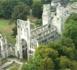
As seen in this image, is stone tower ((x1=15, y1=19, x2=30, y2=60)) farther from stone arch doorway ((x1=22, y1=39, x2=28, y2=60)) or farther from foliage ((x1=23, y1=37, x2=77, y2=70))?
foliage ((x1=23, y1=37, x2=77, y2=70))

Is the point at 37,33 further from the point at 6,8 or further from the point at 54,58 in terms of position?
the point at 6,8

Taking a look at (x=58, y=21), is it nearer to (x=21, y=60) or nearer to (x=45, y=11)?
(x=45, y=11)

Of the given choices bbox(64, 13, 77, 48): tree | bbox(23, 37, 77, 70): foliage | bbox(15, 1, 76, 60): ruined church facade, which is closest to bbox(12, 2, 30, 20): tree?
bbox(15, 1, 76, 60): ruined church facade

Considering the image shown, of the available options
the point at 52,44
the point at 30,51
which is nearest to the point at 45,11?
the point at 30,51

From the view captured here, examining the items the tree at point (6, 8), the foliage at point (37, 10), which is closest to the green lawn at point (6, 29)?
the tree at point (6, 8)

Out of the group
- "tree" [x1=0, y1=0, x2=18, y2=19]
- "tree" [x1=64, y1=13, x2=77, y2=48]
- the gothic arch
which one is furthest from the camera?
"tree" [x1=0, y1=0, x2=18, y2=19]

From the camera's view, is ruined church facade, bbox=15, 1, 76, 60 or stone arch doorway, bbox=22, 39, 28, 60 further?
stone arch doorway, bbox=22, 39, 28, 60

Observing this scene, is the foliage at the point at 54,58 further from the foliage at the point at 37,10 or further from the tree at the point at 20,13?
the foliage at the point at 37,10

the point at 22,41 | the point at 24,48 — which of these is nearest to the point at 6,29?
the point at 22,41

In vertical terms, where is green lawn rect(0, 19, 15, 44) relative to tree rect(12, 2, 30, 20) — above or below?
below
